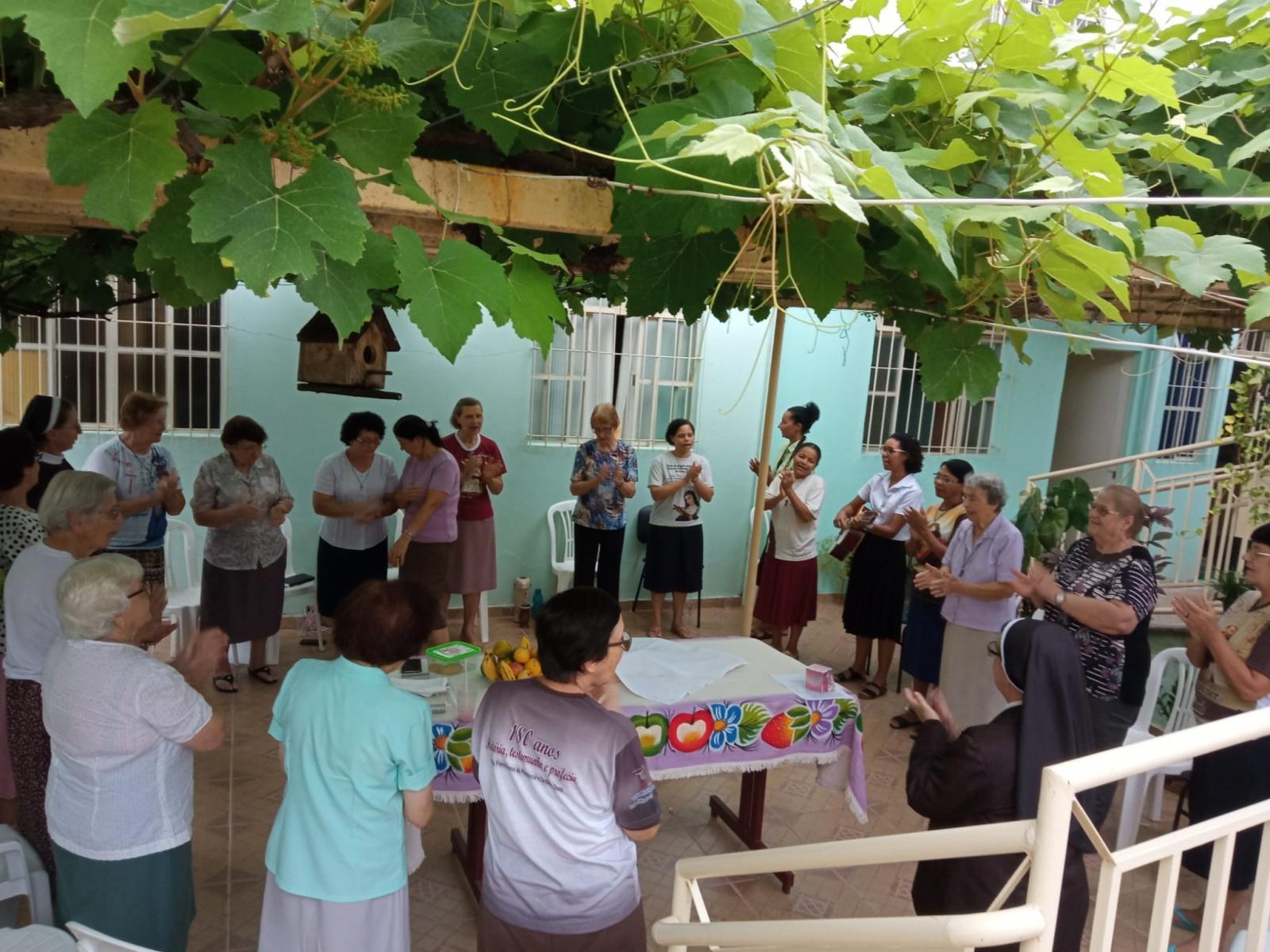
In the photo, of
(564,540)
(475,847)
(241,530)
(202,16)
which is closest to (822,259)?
(202,16)

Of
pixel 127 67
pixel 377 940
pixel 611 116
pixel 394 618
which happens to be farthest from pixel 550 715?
pixel 127 67

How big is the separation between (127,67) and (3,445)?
2.55 meters

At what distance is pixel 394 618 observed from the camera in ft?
6.30

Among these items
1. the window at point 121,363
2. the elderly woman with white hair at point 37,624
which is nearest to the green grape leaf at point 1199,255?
the elderly woman with white hair at point 37,624

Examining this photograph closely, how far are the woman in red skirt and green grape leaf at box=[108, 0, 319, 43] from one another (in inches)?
175

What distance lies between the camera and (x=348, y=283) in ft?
4.17

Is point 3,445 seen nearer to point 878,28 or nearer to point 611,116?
point 611,116

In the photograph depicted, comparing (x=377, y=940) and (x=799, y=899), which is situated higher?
(x=377, y=940)

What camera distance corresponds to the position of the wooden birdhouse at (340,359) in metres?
2.32

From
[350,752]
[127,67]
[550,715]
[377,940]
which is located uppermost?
[127,67]

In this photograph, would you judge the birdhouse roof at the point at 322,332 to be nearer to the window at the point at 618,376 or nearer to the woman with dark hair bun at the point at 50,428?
the woman with dark hair bun at the point at 50,428

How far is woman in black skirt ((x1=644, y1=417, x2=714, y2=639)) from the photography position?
18.7 feet

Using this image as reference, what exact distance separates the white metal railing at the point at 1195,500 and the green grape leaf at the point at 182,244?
16.9 feet

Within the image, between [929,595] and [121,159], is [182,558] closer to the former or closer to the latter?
[929,595]
